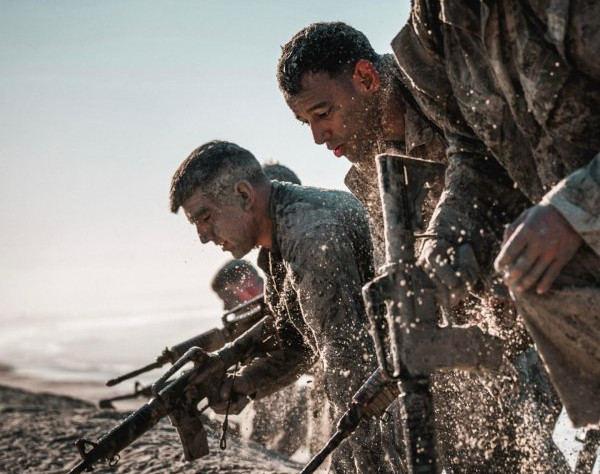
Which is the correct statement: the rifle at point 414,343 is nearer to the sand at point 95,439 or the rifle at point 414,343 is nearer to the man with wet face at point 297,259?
the man with wet face at point 297,259

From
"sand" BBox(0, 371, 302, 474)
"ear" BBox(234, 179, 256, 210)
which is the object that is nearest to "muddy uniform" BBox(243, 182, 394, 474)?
"ear" BBox(234, 179, 256, 210)

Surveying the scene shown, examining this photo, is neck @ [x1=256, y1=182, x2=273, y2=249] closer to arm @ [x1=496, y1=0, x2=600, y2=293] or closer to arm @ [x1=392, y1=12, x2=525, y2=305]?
arm @ [x1=392, y1=12, x2=525, y2=305]

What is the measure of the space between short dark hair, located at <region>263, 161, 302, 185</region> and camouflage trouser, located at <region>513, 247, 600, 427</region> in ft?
17.1

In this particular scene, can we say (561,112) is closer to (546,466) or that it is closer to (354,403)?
(354,403)

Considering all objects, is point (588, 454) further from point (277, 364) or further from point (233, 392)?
point (233, 392)

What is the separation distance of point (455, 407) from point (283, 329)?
117 centimetres

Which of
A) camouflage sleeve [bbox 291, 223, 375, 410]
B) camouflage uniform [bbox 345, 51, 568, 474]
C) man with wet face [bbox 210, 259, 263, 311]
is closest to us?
camouflage sleeve [bbox 291, 223, 375, 410]

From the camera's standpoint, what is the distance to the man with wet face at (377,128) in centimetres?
373

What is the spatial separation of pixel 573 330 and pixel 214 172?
269cm

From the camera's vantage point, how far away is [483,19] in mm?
2053

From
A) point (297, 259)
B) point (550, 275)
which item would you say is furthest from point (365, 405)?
point (550, 275)

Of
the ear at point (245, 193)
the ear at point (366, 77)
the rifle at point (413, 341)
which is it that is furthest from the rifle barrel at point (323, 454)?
the ear at point (366, 77)

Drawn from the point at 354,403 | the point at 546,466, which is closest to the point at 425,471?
the point at 354,403

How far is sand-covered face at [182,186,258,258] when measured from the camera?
4.15 metres
